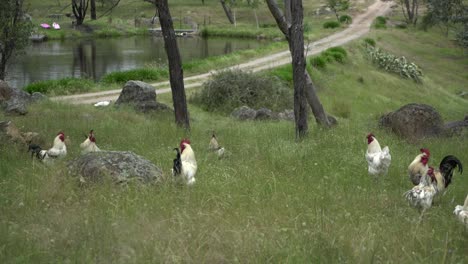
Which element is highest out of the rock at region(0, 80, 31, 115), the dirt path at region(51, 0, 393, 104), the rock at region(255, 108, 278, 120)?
the rock at region(0, 80, 31, 115)

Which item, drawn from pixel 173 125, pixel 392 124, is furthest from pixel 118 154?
pixel 392 124

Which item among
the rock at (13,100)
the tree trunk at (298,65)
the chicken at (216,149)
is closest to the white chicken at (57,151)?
the chicken at (216,149)

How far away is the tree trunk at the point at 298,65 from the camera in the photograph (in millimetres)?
15945

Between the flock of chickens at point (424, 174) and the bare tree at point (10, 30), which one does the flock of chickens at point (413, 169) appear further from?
the bare tree at point (10, 30)

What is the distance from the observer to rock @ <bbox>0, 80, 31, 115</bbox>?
17.8m

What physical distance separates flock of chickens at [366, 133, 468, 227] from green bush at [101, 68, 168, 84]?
2200cm

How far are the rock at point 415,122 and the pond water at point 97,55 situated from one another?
21266 millimetres

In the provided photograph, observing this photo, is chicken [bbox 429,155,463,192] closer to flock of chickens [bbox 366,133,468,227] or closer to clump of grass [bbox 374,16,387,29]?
flock of chickens [bbox 366,133,468,227]

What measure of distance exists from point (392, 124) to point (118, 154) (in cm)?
1176

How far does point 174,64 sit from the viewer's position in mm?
17484

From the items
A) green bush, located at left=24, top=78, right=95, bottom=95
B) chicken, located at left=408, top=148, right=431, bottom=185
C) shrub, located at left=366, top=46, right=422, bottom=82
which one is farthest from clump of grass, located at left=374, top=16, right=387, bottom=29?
chicken, located at left=408, top=148, right=431, bottom=185

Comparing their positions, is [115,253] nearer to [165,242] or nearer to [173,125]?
[165,242]

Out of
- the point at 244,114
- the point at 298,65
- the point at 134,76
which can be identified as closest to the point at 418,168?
the point at 298,65

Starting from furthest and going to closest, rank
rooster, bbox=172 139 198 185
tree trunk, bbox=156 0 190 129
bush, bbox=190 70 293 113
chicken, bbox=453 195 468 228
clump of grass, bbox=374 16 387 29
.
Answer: clump of grass, bbox=374 16 387 29
bush, bbox=190 70 293 113
tree trunk, bbox=156 0 190 129
rooster, bbox=172 139 198 185
chicken, bbox=453 195 468 228
